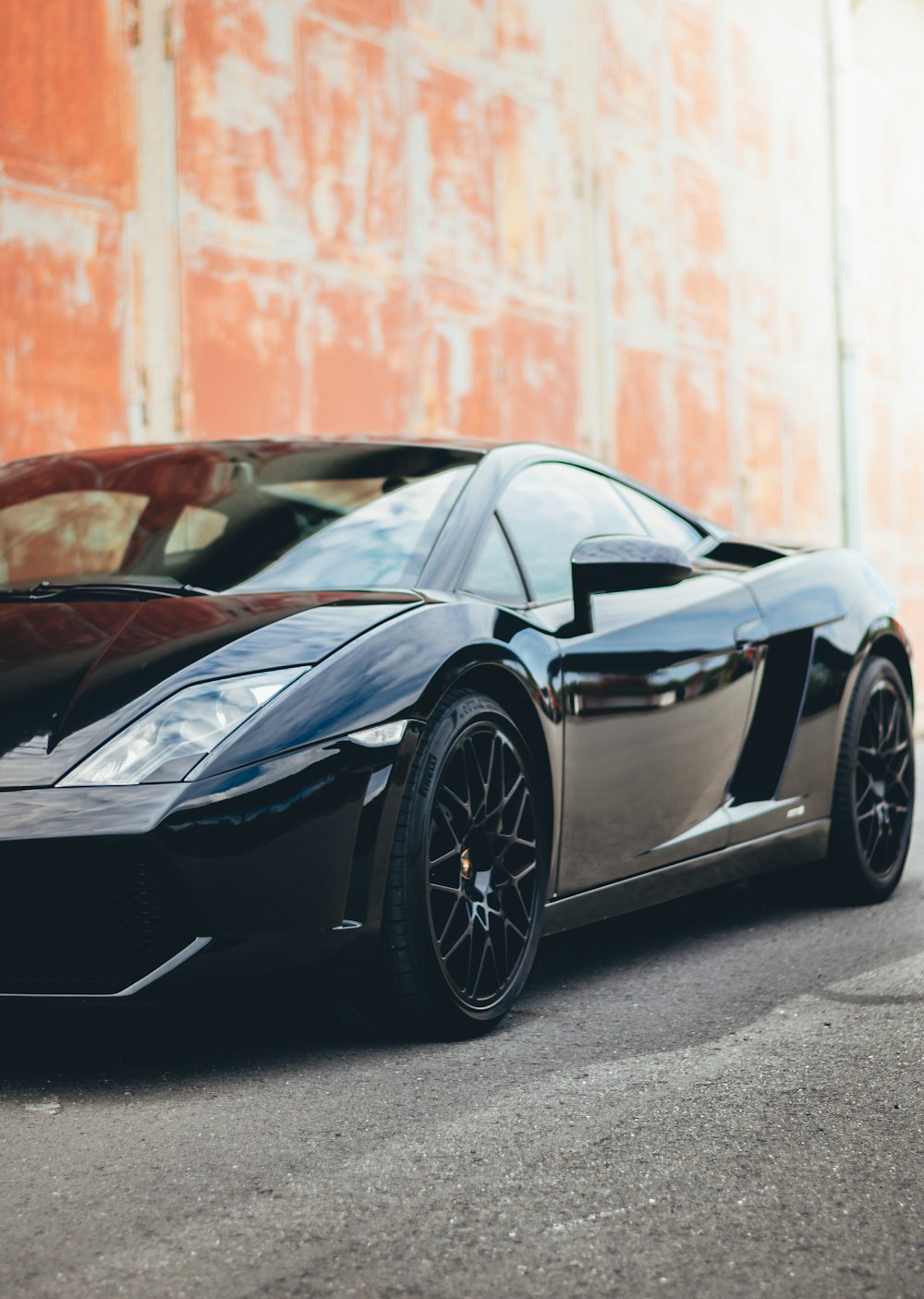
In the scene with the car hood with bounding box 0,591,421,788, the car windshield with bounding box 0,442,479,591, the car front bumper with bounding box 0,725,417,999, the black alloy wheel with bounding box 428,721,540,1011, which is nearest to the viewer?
the car front bumper with bounding box 0,725,417,999

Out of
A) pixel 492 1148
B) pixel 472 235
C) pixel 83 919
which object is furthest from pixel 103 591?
pixel 472 235

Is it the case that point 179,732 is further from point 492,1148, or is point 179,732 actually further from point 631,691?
point 631,691

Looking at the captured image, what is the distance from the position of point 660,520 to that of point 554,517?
674 millimetres

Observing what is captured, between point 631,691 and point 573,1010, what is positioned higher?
point 631,691

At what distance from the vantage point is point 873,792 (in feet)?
17.0

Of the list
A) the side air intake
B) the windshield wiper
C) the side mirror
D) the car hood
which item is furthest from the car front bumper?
the side air intake

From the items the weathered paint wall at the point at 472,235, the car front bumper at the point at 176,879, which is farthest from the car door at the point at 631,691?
the car front bumper at the point at 176,879

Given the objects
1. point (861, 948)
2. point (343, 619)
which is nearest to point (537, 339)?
point (861, 948)

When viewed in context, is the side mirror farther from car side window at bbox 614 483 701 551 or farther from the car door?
car side window at bbox 614 483 701 551

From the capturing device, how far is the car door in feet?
12.5

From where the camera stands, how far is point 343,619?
324 cm

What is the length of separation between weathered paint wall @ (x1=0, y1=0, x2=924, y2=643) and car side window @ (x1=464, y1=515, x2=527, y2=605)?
0.94 m

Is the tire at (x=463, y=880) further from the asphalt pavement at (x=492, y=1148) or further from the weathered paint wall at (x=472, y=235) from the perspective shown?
the weathered paint wall at (x=472, y=235)

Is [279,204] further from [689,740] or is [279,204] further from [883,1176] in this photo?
[883,1176]
